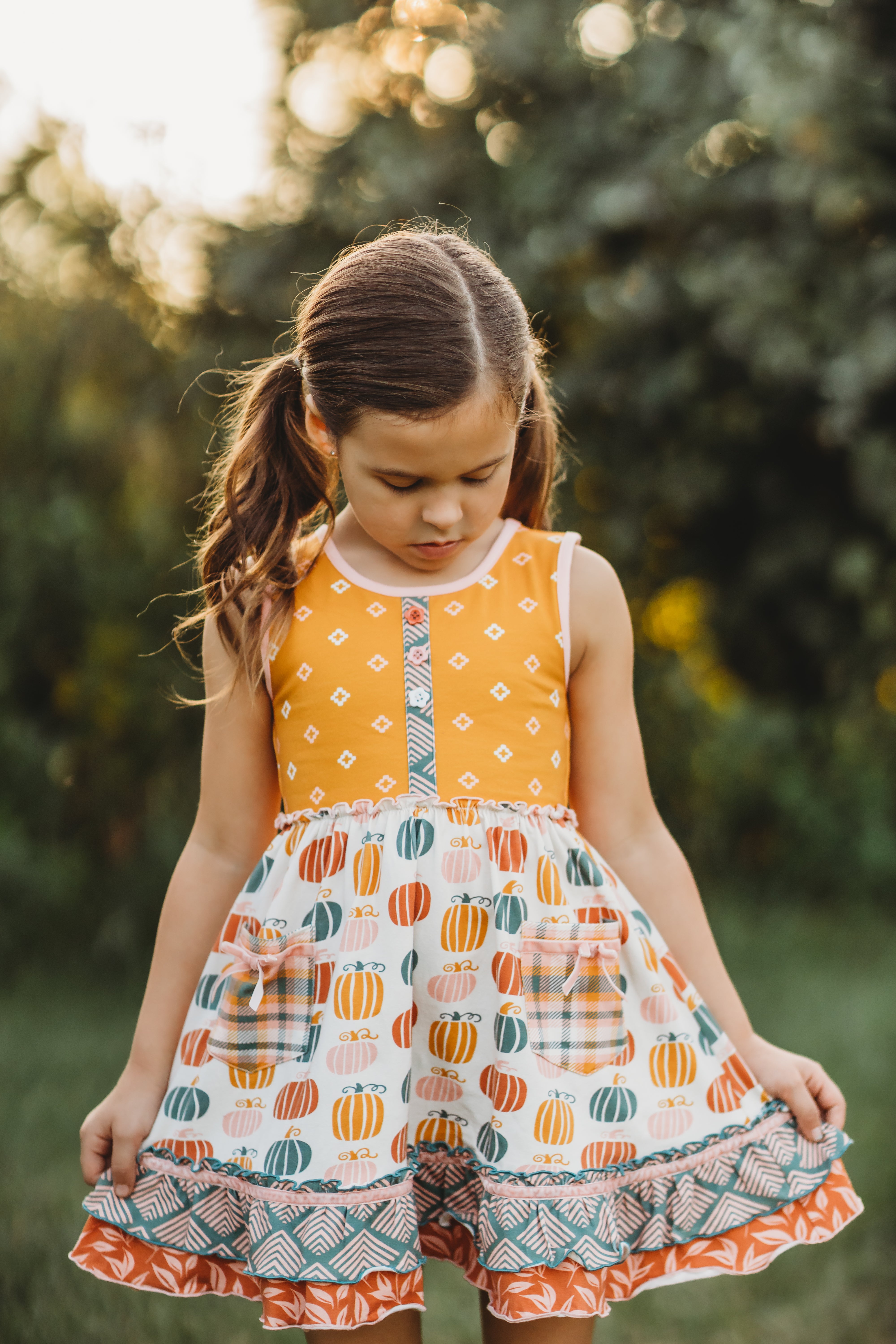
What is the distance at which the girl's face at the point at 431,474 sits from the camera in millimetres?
1412

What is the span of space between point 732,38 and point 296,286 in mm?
1531

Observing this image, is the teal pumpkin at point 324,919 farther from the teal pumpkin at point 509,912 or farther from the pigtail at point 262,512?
the pigtail at point 262,512

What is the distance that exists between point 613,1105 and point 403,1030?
270 mm

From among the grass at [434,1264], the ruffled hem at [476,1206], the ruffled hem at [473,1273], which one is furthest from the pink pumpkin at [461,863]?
the grass at [434,1264]

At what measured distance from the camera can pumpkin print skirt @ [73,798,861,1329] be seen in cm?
137

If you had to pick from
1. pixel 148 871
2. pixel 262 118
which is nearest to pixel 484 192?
pixel 262 118

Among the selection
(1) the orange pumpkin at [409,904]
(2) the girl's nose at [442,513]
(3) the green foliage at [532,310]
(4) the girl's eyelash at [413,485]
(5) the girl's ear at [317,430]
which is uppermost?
(3) the green foliage at [532,310]

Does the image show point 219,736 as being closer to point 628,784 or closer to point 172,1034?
point 172,1034

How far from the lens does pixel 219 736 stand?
5.28 ft

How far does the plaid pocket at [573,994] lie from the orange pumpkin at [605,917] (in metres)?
0.02

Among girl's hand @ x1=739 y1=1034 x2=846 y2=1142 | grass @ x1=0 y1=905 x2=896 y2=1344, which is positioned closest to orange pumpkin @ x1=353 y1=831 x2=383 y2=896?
girl's hand @ x1=739 y1=1034 x2=846 y2=1142

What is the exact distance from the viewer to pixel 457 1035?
145 centimetres

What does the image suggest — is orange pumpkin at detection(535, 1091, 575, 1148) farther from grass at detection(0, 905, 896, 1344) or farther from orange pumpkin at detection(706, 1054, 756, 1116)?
grass at detection(0, 905, 896, 1344)

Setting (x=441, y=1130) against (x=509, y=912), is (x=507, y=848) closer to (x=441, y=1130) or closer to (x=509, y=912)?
(x=509, y=912)
